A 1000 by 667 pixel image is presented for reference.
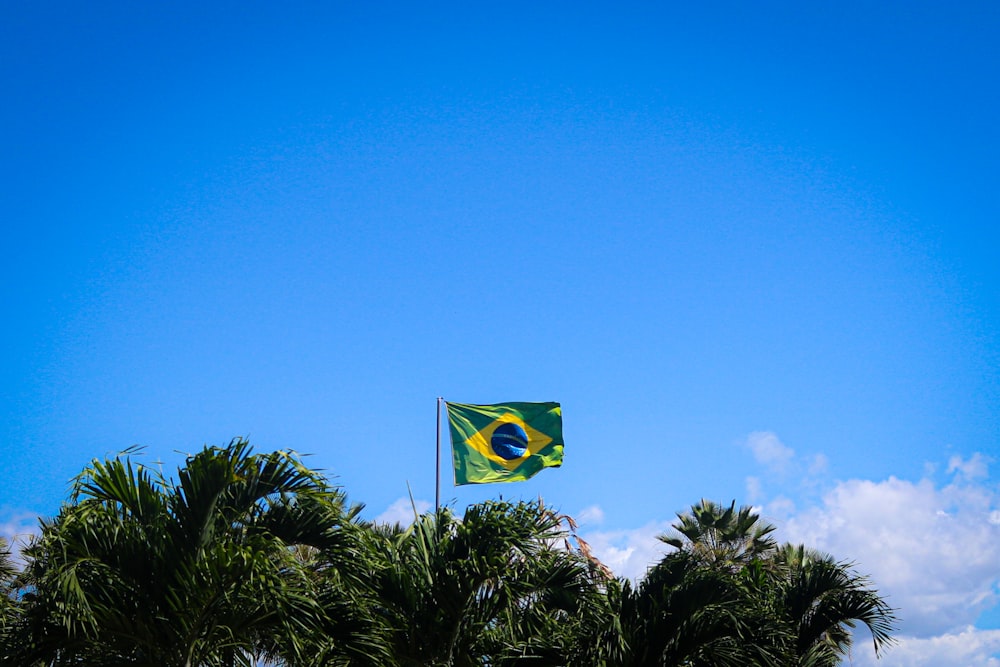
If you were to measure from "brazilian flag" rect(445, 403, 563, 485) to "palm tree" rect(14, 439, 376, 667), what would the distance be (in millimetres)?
12066

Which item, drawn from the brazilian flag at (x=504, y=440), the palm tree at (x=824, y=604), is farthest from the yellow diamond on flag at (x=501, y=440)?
the palm tree at (x=824, y=604)

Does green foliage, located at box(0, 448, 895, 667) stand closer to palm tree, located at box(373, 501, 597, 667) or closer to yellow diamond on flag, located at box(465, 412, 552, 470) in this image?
palm tree, located at box(373, 501, 597, 667)

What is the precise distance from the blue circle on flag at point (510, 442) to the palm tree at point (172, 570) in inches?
497

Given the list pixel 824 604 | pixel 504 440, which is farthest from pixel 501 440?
pixel 824 604

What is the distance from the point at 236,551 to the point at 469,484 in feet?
42.5

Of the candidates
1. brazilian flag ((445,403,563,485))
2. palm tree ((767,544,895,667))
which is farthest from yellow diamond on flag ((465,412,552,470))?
palm tree ((767,544,895,667))

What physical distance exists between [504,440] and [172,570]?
45.6 ft

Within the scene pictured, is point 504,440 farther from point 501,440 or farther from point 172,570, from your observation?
point 172,570

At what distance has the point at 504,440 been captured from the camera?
25.4 meters

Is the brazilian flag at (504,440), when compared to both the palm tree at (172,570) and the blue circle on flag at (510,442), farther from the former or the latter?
the palm tree at (172,570)

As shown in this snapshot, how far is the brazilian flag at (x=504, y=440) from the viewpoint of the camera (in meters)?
24.8

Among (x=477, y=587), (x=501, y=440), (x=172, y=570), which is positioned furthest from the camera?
(x=501, y=440)

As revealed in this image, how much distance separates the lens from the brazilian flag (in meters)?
24.8

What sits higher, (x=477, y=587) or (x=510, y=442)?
(x=510, y=442)
